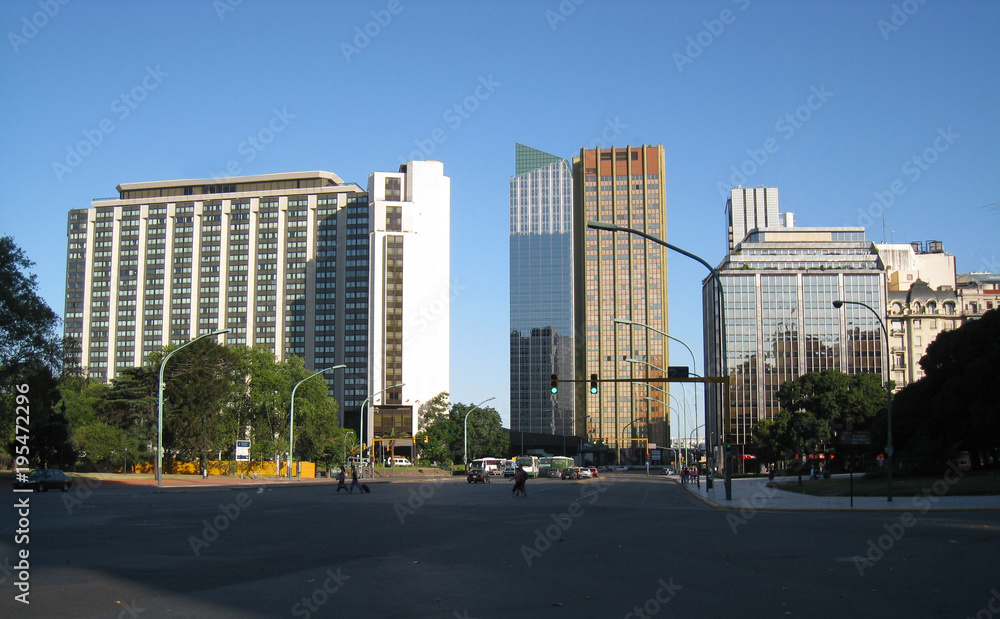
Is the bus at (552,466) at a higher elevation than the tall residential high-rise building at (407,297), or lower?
lower

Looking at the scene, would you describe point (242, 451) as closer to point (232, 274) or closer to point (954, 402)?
point (954, 402)

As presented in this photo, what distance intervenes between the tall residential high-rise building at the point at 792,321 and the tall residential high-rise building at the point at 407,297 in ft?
158

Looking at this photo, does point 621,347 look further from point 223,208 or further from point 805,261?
point 223,208

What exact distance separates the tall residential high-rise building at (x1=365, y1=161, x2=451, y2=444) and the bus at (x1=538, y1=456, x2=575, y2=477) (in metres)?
49.4

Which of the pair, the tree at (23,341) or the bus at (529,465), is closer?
the tree at (23,341)

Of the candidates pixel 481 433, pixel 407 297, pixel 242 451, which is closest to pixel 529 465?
pixel 242 451

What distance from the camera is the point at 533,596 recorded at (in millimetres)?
9195

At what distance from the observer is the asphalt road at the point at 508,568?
28.0 ft

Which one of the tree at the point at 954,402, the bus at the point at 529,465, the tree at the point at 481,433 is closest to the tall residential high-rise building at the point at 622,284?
the tree at the point at 481,433

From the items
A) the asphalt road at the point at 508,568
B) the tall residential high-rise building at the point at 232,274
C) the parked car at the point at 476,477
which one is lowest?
the parked car at the point at 476,477

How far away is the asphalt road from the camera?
28.0ft

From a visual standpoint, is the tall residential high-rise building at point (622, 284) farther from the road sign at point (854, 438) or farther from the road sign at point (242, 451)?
the road sign at point (854, 438)

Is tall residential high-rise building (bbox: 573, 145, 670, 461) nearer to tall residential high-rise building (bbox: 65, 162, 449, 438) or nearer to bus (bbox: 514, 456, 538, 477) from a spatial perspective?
tall residential high-rise building (bbox: 65, 162, 449, 438)

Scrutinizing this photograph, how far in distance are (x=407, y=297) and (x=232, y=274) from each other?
33.6 metres
